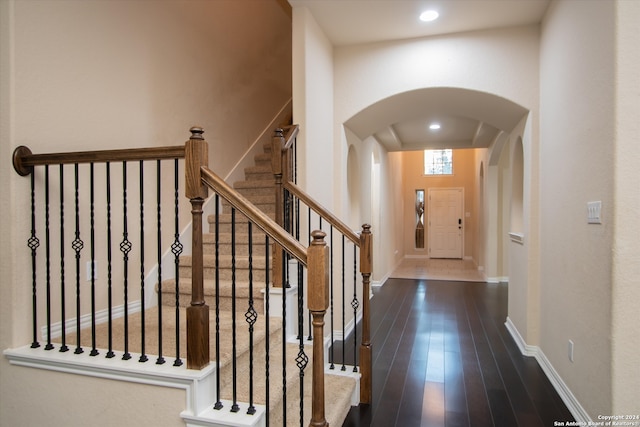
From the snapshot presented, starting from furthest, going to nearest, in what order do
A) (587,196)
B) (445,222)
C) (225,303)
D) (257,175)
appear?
(445,222), (257,175), (225,303), (587,196)

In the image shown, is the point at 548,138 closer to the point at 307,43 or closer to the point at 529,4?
the point at 529,4

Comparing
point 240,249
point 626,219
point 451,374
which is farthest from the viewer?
point 240,249

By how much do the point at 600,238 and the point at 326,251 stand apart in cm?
155

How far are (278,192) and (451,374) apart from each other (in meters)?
1.93

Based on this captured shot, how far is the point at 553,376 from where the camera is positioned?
9.72 feet

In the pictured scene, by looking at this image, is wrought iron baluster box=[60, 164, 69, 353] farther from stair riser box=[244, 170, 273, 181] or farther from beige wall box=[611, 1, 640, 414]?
beige wall box=[611, 1, 640, 414]

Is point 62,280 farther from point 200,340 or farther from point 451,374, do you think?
point 451,374

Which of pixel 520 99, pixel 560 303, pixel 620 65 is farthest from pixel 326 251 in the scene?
pixel 520 99

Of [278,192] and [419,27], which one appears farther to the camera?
[419,27]

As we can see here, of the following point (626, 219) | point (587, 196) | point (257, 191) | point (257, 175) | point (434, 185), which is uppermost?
point (434, 185)

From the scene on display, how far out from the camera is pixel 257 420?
172 centimetres

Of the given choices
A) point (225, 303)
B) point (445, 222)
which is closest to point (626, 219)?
point (225, 303)

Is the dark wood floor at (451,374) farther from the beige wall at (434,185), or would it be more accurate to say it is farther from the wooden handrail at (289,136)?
the beige wall at (434,185)

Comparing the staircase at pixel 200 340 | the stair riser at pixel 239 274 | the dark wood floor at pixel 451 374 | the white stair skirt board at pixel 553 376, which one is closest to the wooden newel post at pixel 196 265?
the staircase at pixel 200 340
